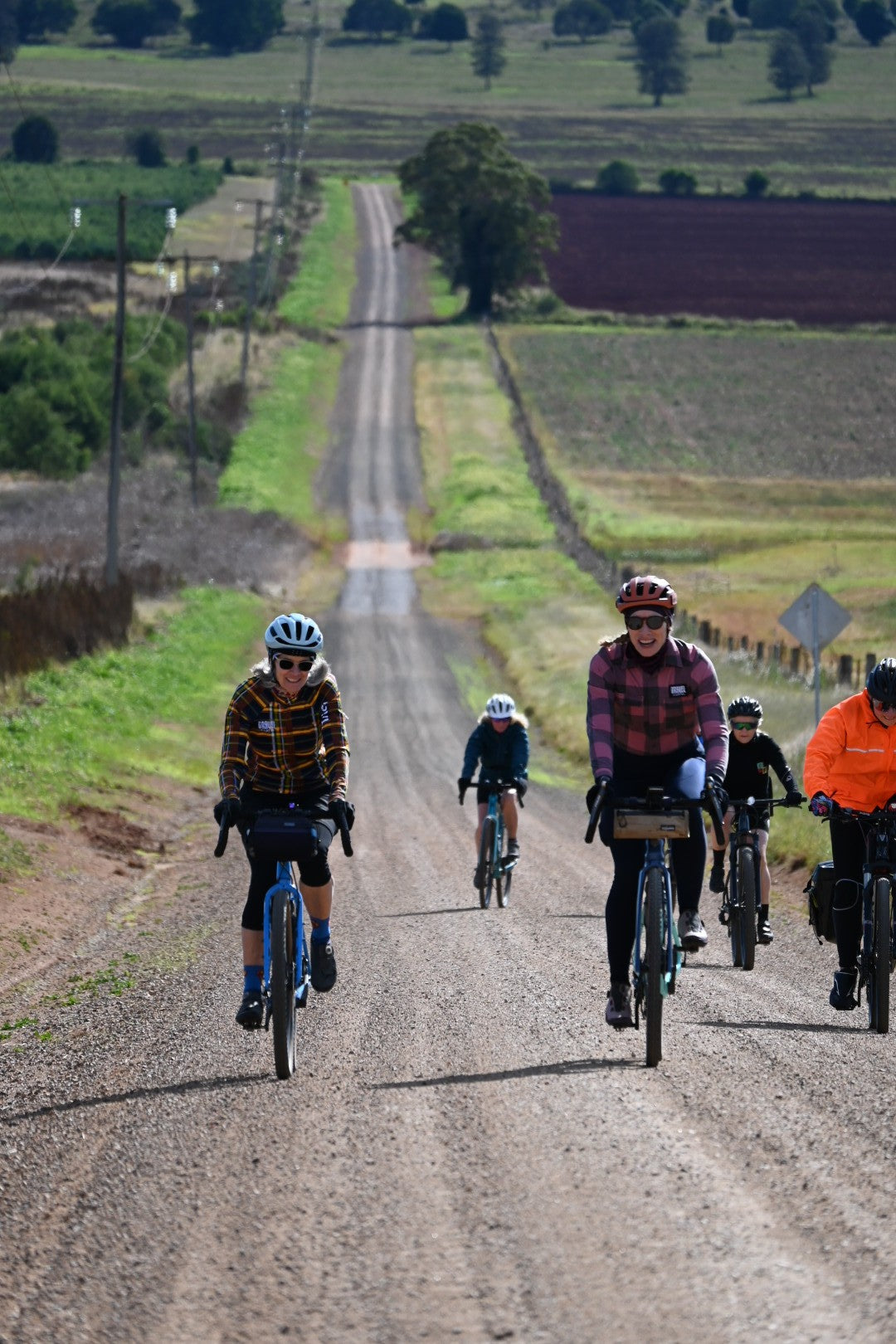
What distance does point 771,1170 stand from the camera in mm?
7504

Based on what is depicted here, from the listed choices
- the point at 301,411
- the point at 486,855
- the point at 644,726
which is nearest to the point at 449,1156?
the point at 644,726

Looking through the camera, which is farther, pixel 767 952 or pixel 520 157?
pixel 520 157

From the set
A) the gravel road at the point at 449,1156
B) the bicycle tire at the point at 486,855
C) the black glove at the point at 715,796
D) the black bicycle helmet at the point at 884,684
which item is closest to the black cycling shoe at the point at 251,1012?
the gravel road at the point at 449,1156

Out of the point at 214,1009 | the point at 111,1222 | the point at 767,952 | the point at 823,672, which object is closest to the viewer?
the point at 111,1222

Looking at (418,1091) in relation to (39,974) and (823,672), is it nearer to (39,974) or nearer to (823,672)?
(39,974)

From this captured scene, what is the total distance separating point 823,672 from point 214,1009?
25.8 m

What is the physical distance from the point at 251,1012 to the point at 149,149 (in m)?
159

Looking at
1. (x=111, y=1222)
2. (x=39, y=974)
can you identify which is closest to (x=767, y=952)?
(x=39, y=974)

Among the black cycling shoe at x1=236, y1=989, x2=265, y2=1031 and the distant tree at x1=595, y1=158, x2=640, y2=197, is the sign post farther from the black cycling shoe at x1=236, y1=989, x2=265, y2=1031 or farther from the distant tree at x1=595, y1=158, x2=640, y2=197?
the distant tree at x1=595, y1=158, x2=640, y2=197

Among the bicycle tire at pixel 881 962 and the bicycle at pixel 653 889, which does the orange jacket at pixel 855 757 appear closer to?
the bicycle tire at pixel 881 962

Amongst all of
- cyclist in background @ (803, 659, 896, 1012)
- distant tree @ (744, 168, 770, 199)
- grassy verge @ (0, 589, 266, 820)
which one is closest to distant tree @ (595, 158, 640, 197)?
distant tree @ (744, 168, 770, 199)

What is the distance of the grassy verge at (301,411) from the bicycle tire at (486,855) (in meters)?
48.0

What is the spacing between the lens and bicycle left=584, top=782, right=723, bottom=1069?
931 centimetres

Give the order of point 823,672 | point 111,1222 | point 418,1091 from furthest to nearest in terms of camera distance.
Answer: point 823,672
point 418,1091
point 111,1222
